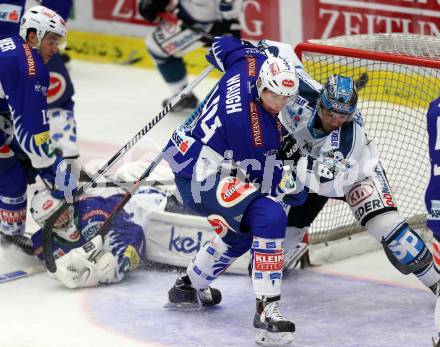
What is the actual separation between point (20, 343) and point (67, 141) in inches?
77.2

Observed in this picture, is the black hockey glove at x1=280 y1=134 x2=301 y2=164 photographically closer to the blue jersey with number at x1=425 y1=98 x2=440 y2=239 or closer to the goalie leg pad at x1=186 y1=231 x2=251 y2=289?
the goalie leg pad at x1=186 y1=231 x2=251 y2=289

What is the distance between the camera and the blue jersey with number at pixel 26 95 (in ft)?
19.7

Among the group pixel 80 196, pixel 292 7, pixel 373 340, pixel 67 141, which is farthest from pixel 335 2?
pixel 373 340

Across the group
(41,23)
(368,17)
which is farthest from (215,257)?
(368,17)

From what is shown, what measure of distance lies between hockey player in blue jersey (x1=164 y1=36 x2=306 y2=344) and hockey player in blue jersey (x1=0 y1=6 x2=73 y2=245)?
0.76 meters

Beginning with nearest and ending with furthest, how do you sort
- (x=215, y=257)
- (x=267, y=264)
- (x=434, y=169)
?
(x=434, y=169) → (x=267, y=264) → (x=215, y=257)

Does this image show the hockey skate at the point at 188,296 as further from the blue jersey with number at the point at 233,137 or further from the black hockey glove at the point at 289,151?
the black hockey glove at the point at 289,151

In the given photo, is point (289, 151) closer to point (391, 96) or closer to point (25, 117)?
point (391, 96)

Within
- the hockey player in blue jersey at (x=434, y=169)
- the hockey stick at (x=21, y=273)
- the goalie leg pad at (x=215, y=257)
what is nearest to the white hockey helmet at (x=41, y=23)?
the hockey stick at (x=21, y=273)

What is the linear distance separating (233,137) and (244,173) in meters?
0.17

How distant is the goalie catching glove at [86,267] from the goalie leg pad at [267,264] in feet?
3.27

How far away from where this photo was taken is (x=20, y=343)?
5398 millimetres

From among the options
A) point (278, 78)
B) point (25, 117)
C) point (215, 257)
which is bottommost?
point (215, 257)

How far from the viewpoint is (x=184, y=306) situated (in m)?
5.81
